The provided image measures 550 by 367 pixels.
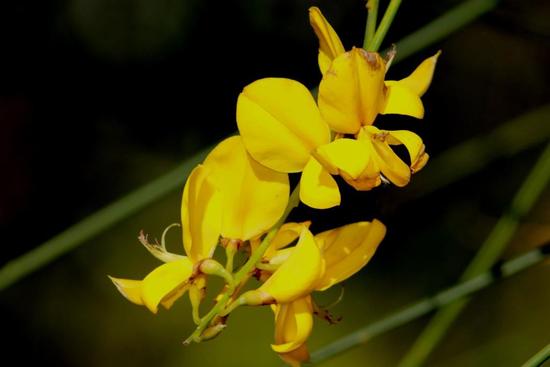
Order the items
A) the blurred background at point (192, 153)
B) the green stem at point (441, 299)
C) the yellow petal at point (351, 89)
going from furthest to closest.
→ the blurred background at point (192, 153)
the green stem at point (441, 299)
the yellow petal at point (351, 89)

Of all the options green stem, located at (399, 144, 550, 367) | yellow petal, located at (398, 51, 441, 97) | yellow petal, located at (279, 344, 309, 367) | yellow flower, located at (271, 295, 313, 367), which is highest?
yellow petal, located at (398, 51, 441, 97)

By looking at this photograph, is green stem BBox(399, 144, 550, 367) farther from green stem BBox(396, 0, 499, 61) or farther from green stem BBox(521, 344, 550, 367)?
green stem BBox(521, 344, 550, 367)

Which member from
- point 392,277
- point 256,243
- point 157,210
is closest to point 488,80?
point 392,277

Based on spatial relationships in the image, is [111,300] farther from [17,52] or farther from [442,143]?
[442,143]

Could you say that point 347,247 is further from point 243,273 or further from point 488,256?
point 488,256

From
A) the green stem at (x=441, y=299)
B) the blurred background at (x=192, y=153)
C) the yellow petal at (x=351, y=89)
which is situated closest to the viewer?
the yellow petal at (x=351, y=89)

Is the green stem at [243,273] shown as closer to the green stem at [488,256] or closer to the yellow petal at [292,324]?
the yellow petal at [292,324]

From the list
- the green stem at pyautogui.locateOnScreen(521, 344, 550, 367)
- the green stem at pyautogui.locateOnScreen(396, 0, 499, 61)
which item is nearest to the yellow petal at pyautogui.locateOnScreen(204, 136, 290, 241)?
the green stem at pyautogui.locateOnScreen(521, 344, 550, 367)

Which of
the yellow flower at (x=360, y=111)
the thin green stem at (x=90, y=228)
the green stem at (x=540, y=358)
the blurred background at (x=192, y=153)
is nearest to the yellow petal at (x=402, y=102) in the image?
the yellow flower at (x=360, y=111)
